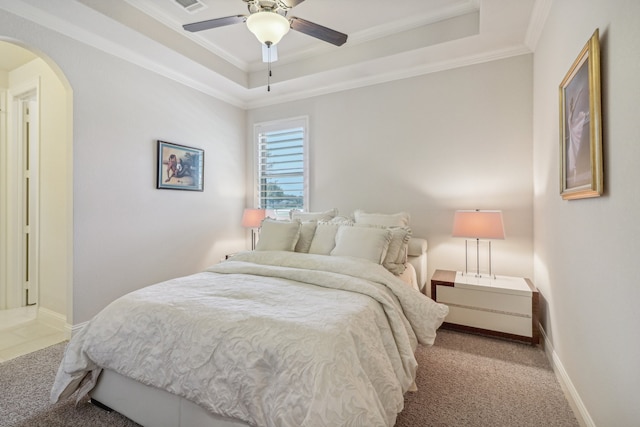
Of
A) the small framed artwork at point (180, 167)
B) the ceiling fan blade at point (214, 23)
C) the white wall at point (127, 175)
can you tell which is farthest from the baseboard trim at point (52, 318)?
the ceiling fan blade at point (214, 23)

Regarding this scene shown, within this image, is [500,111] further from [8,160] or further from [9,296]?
[9,296]

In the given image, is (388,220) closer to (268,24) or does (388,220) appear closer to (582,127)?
(582,127)

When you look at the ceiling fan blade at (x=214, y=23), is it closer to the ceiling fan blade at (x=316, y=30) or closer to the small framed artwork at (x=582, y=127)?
the ceiling fan blade at (x=316, y=30)

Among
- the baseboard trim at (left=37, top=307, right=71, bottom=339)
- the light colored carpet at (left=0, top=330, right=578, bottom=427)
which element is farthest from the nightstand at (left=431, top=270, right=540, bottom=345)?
the baseboard trim at (left=37, top=307, right=71, bottom=339)

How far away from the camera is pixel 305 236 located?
9.91ft

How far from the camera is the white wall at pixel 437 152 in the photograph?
9.59 ft

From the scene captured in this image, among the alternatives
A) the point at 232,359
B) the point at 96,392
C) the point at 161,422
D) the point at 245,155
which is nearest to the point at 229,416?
the point at 232,359


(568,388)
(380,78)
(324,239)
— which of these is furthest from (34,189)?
(568,388)

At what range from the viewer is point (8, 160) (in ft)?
11.0

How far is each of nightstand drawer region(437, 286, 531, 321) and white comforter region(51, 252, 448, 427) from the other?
0.72m

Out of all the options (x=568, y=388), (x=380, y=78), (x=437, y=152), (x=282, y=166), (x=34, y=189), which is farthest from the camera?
(x=282, y=166)

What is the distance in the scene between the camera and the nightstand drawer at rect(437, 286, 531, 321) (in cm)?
244

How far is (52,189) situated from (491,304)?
4.34 metres

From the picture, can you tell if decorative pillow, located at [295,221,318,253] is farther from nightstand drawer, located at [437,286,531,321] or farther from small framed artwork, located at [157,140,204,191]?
small framed artwork, located at [157,140,204,191]
